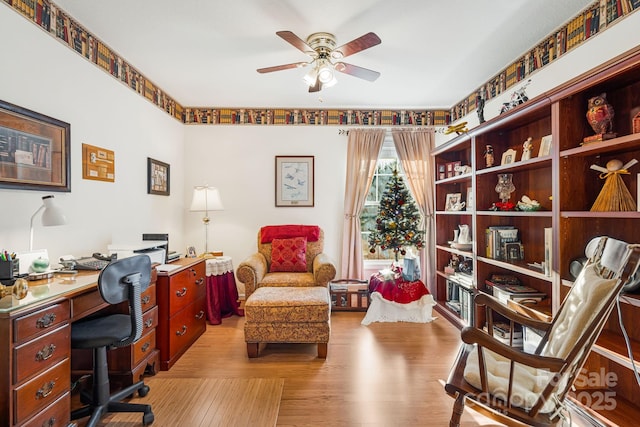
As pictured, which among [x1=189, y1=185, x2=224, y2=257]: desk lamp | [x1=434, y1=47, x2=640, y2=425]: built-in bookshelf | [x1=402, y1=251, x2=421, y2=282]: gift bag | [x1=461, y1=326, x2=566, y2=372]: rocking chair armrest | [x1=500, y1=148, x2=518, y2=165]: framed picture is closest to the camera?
[x1=461, y1=326, x2=566, y2=372]: rocking chair armrest

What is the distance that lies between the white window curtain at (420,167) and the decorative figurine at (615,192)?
2470 mm

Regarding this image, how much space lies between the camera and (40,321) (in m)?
1.44

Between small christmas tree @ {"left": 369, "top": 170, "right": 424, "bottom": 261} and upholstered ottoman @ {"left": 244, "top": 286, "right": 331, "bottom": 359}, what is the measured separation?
148 cm

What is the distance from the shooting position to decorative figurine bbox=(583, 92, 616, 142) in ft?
5.98

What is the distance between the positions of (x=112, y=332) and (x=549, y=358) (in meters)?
2.18

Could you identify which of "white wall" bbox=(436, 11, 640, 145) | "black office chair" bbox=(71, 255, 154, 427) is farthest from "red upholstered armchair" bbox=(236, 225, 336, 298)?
"white wall" bbox=(436, 11, 640, 145)

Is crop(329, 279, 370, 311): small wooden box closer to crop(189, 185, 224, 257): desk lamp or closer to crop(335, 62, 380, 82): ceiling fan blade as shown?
crop(189, 185, 224, 257): desk lamp

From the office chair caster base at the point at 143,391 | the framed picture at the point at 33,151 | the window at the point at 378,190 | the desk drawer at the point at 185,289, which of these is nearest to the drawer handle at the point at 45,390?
the office chair caster base at the point at 143,391

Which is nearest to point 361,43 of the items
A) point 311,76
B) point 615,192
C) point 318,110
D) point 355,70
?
point 355,70

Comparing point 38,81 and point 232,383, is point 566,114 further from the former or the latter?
Answer: point 38,81

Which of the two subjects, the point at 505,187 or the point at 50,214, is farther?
the point at 505,187

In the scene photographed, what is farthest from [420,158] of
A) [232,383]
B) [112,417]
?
[112,417]

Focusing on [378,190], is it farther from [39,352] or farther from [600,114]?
[39,352]

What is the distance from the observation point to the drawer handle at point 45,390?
56.4 inches
